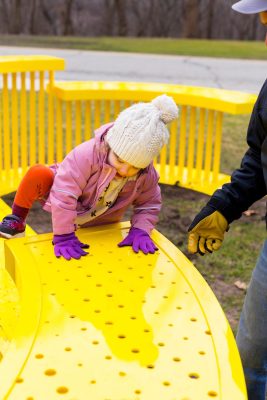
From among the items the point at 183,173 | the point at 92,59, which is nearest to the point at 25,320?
the point at 183,173

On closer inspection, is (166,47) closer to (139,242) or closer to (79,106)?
(79,106)

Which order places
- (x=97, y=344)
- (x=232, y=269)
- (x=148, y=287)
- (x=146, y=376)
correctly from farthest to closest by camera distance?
(x=232, y=269) → (x=148, y=287) → (x=97, y=344) → (x=146, y=376)

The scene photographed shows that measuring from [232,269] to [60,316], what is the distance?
80.3 inches

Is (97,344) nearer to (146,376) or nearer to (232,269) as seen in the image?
(146,376)

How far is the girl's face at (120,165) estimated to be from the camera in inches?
98.7

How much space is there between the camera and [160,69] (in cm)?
1273

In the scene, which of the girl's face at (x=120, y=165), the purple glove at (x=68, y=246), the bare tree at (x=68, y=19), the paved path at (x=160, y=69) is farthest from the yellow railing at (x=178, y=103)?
the bare tree at (x=68, y=19)

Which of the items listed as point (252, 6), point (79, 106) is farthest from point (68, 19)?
point (252, 6)

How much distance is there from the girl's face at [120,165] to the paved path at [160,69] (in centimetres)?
825

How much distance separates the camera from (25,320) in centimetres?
183

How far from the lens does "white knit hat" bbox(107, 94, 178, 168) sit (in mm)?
2375

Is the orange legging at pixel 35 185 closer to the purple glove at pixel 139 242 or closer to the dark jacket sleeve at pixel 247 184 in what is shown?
the purple glove at pixel 139 242

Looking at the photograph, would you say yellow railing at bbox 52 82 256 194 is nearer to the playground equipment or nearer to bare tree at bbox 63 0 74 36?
the playground equipment

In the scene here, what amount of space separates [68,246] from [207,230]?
22.2 inches
